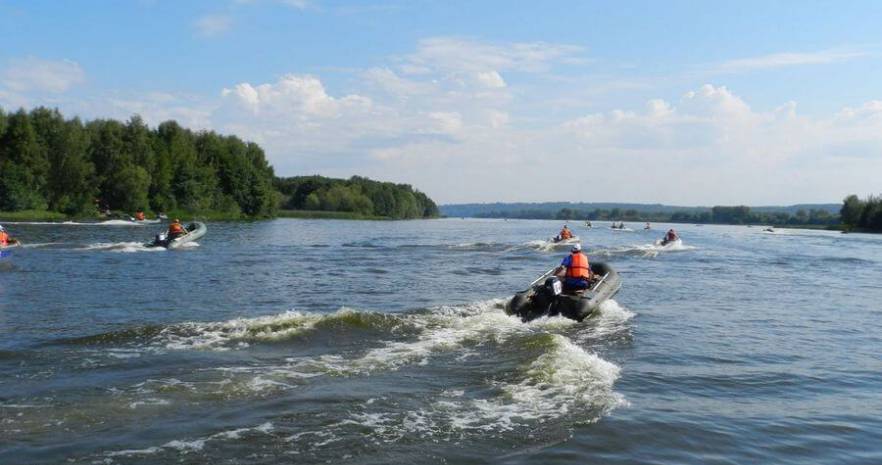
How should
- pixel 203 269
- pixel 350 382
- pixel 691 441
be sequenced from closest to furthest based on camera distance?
1. pixel 691 441
2. pixel 350 382
3. pixel 203 269

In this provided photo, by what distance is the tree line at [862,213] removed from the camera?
9975cm

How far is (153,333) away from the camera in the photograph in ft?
44.4

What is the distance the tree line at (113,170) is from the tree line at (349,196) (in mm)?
40009

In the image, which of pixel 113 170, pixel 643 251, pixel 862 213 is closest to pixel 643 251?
pixel 643 251

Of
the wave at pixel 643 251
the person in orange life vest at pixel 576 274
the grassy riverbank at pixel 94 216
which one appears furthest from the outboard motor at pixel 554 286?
the grassy riverbank at pixel 94 216

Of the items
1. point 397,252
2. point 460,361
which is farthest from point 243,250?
point 460,361

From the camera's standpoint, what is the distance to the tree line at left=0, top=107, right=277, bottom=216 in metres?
73.1

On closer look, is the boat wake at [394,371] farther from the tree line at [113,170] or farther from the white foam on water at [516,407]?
the tree line at [113,170]

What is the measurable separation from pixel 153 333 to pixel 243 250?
2463 centimetres

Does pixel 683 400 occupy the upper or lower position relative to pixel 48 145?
lower

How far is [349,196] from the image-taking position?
145 meters

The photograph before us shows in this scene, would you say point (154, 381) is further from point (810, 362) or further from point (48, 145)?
point (48, 145)

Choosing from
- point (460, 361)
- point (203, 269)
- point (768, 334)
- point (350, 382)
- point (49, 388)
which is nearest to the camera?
point (49, 388)

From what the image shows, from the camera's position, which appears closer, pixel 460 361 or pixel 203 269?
pixel 460 361
